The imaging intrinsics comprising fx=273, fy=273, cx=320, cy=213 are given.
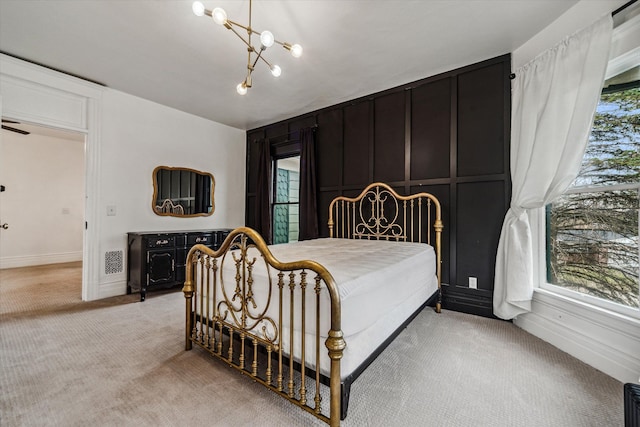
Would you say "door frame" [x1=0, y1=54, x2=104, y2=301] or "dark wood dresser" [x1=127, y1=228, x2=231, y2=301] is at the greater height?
"door frame" [x1=0, y1=54, x2=104, y2=301]

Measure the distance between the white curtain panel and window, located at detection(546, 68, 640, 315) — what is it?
178mm

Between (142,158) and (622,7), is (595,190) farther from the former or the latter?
(142,158)

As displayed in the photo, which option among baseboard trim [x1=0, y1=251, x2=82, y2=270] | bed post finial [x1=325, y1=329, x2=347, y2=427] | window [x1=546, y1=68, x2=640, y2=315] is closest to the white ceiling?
window [x1=546, y1=68, x2=640, y2=315]

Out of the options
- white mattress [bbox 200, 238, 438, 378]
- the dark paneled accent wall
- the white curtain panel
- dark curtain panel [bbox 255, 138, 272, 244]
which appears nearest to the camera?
white mattress [bbox 200, 238, 438, 378]

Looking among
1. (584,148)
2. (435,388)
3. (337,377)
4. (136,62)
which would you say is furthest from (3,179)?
(584,148)

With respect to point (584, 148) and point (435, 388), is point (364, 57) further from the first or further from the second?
point (435, 388)

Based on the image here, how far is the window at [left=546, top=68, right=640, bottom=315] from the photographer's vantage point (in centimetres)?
185

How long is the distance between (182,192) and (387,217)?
10.7ft

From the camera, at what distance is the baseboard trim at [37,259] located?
522 cm

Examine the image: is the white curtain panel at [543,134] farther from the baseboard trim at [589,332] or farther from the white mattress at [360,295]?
the white mattress at [360,295]

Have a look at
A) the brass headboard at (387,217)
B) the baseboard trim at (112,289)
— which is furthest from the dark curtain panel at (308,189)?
the baseboard trim at (112,289)

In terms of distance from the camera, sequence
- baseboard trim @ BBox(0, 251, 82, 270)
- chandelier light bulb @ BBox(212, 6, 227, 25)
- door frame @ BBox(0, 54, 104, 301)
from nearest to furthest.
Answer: chandelier light bulb @ BBox(212, 6, 227, 25)
door frame @ BBox(0, 54, 104, 301)
baseboard trim @ BBox(0, 251, 82, 270)

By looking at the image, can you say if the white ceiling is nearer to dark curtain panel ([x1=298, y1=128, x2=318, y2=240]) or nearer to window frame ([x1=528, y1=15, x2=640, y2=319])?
window frame ([x1=528, y1=15, x2=640, y2=319])

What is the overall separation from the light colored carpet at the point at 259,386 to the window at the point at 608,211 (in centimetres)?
58
